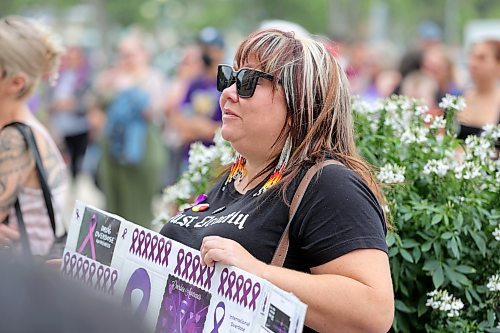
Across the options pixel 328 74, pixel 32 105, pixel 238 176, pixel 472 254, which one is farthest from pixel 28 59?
pixel 32 105

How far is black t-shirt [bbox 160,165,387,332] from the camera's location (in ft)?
8.16

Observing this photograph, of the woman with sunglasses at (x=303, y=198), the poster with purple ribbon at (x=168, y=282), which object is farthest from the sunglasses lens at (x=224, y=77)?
the poster with purple ribbon at (x=168, y=282)

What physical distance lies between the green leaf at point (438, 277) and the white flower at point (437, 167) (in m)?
0.36

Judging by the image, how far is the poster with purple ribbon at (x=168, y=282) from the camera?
2289 millimetres

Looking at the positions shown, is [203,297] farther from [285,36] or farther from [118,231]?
[285,36]

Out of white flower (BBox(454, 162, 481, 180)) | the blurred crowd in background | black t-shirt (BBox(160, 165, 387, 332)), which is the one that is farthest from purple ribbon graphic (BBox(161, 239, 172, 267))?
the blurred crowd in background

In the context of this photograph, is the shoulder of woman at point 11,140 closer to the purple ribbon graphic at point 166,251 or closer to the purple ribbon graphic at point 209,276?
the purple ribbon graphic at point 166,251

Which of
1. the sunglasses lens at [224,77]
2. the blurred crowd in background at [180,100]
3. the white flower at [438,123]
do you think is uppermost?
the sunglasses lens at [224,77]

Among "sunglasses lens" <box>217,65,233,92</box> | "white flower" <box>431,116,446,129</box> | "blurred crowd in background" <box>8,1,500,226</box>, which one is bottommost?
"blurred crowd in background" <box>8,1,500,226</box>

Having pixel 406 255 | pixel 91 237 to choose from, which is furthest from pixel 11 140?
pixel 406 255

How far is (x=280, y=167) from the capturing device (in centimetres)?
275

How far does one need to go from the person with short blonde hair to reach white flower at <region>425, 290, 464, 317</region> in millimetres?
1419

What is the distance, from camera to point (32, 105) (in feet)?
34.5

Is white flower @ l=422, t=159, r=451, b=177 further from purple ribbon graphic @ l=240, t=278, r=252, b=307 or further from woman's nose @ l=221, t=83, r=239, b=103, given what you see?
purple ribbon graphic @ l=240, t=278, r=252, b=307
